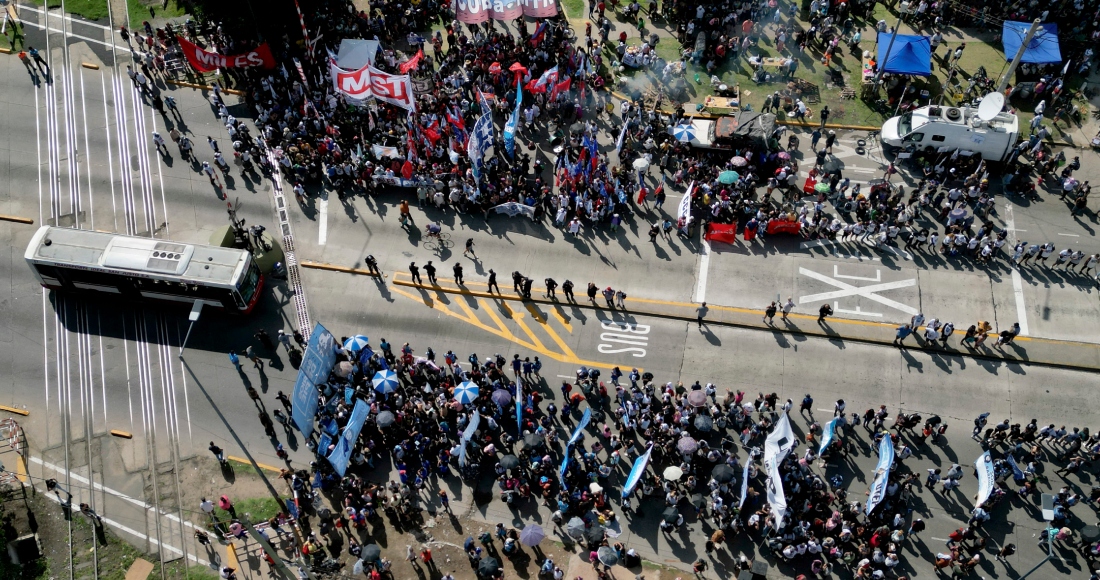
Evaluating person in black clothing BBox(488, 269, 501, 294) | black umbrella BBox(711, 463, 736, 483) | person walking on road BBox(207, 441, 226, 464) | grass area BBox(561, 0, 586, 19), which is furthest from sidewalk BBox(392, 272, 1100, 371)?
grass area BBox(561, 0, 586, 19)

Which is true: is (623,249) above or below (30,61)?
below

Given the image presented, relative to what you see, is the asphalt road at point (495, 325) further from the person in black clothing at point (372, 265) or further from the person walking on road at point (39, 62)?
the person walking on road at point (39, 62)

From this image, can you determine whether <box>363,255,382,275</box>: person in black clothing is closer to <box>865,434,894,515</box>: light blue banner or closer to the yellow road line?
the yellow road line

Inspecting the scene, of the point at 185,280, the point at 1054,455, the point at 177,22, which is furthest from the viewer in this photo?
the point at 177,22

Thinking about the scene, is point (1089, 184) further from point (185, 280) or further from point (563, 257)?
point (185, 280)

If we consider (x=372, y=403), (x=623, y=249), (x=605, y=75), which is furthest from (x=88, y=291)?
(x=605, y=75)

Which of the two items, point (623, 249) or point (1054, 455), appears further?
point (623, 249)

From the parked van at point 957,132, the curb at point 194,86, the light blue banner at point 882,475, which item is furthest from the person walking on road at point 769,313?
the curb at point 194,86
